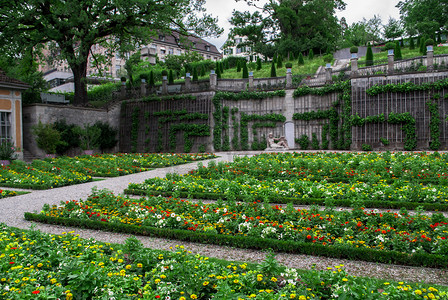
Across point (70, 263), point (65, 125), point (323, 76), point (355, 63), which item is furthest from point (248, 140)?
point (70, 263)

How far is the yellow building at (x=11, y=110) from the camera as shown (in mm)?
22406

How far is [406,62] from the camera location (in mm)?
23156

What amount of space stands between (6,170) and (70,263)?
13.3 meters

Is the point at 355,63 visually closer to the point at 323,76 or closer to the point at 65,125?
the point at 323,76

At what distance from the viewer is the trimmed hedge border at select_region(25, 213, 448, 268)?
16.5ft

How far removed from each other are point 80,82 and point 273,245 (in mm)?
26506

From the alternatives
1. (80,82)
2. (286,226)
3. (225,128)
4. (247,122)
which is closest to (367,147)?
(247,122)

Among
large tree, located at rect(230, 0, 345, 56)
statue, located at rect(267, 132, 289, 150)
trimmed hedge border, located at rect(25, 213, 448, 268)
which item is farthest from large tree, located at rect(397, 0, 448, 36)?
trimmed hedge border, located at rect(25, 213, 448, 268)

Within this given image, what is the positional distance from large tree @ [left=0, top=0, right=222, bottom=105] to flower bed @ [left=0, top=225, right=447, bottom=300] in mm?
21517

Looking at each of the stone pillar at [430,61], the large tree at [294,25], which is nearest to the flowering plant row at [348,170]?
the stone pillar at [430,61]

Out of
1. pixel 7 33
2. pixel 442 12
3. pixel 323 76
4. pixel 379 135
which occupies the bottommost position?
pixel 379 135

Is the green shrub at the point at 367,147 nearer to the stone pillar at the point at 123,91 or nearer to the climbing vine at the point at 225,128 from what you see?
the climbing vine at the point at 225,128

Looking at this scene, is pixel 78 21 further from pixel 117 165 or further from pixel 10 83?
pixel 117 165

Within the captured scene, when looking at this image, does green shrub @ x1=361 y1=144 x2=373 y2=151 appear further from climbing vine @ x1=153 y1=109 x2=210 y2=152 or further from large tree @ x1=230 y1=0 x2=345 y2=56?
large tree @ x1=230 y1=0 x2=345 y2=56
